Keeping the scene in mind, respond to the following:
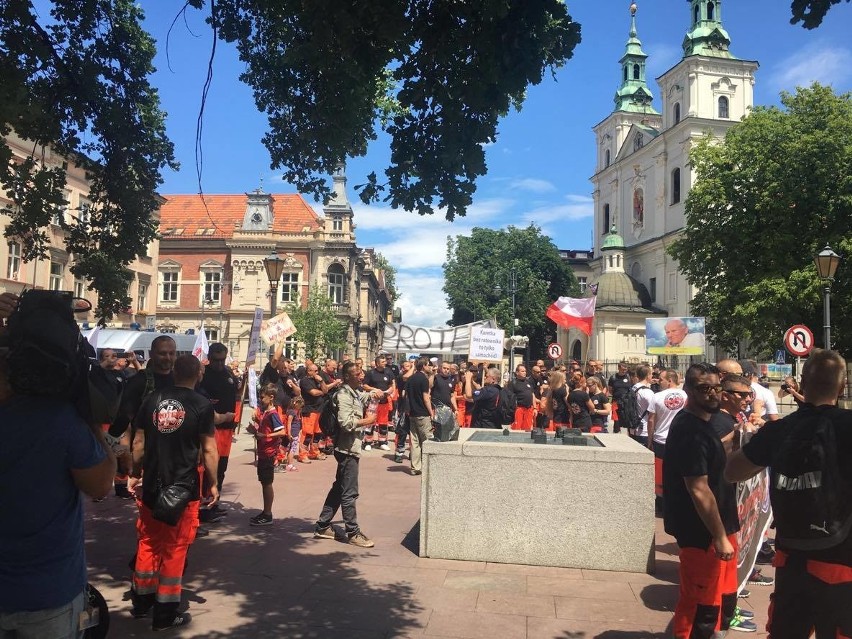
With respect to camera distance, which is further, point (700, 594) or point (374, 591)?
point (374, 591)

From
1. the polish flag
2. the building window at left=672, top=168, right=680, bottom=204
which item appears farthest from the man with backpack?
the building window at left=672, top=168, right=680, bottom=204

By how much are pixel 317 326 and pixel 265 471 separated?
4473 centimetres

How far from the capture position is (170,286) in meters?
59.1

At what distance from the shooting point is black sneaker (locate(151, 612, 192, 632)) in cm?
488

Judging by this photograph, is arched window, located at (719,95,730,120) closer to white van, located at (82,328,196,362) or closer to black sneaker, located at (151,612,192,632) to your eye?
white van, located at (82,328,196,362)

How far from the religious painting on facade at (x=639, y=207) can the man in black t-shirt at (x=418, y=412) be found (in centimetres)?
5710

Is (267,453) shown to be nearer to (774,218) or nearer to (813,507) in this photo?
(813,507)

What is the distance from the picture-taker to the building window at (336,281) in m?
58.1

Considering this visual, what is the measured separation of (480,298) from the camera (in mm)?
68250

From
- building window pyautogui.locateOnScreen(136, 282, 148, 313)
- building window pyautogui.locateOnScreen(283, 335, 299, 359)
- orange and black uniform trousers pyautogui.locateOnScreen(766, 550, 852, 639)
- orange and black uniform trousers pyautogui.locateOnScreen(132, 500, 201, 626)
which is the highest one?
Answer: building window pyautogui.locateOnScreen(136, 282, 148, 313)

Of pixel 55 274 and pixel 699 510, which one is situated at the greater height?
pixel 55 274

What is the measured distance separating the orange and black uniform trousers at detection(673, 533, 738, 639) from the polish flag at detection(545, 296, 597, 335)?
22.4 metres

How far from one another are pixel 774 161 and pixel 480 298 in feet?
122

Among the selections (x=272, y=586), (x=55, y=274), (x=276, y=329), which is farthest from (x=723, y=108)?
(x=272, y=586)
